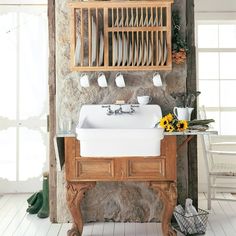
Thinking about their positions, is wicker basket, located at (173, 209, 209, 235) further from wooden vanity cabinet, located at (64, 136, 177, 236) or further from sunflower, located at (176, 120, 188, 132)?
sunflower, located at (176, 120, 188, 132)

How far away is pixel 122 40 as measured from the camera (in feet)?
11.4

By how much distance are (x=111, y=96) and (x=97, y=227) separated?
113cm

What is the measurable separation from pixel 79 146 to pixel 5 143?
1813 mm

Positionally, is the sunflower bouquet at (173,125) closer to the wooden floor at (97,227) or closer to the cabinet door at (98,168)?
the cabinet door at (98,168)

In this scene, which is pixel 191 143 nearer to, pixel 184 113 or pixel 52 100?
pixel 184 113

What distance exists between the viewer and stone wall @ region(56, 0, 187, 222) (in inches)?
143

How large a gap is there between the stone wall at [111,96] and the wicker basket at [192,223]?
30 centimetres

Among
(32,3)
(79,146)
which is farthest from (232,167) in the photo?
(32,3)

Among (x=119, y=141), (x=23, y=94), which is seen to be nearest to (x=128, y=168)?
(x=119, y=141)

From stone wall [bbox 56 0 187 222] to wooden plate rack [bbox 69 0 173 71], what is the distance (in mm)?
154

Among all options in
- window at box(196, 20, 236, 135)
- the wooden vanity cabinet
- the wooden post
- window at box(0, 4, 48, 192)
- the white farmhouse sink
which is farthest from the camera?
window at box(196, 20, 236, 135)

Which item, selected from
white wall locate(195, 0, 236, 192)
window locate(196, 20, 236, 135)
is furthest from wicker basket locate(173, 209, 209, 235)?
window locate(196, 20, 236, 135)

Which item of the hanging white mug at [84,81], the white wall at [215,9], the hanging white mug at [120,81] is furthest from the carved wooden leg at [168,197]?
the white wall at [215,9]

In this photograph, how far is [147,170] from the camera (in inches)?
122
